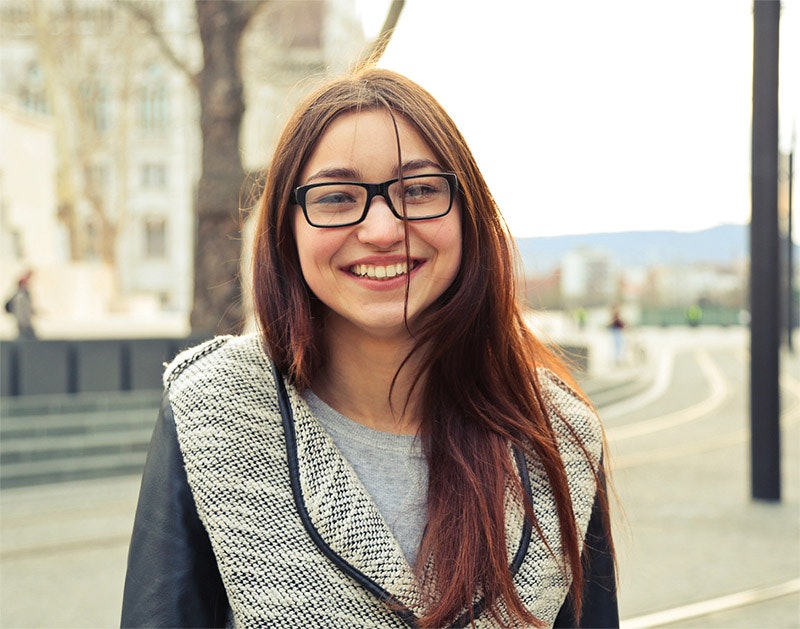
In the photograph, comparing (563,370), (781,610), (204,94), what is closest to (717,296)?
(204,94)

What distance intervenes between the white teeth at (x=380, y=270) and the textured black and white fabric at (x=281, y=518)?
23 cm

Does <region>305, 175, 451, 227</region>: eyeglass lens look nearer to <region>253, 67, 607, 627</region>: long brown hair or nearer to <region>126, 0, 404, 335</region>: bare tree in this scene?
<region>253, 67, 607, 627</region>: long brown hair

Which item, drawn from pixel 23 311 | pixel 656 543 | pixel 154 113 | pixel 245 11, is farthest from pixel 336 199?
pixel 154 113

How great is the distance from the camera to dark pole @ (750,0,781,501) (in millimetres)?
6801

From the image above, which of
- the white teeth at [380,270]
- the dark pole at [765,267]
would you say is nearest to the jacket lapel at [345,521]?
the white teeth at [380,270]

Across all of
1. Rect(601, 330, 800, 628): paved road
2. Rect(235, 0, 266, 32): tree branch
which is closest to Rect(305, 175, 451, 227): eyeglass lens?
Rect(601, 330, 800, 628): paved road

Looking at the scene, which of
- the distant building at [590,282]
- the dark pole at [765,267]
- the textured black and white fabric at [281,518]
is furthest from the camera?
the distant building at [590,282]

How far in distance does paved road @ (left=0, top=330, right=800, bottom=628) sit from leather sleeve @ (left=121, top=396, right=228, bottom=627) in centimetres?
92

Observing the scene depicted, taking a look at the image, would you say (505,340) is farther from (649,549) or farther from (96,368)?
(96,368)

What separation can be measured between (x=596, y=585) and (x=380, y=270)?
28.5 inches

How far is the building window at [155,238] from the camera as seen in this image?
5509 cm

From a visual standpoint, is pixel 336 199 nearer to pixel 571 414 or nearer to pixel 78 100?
pixel 571 414

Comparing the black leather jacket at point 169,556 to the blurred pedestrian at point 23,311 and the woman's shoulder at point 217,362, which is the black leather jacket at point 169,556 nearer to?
the woman's shoulder at point 217,362

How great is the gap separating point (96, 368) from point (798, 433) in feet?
25.8
